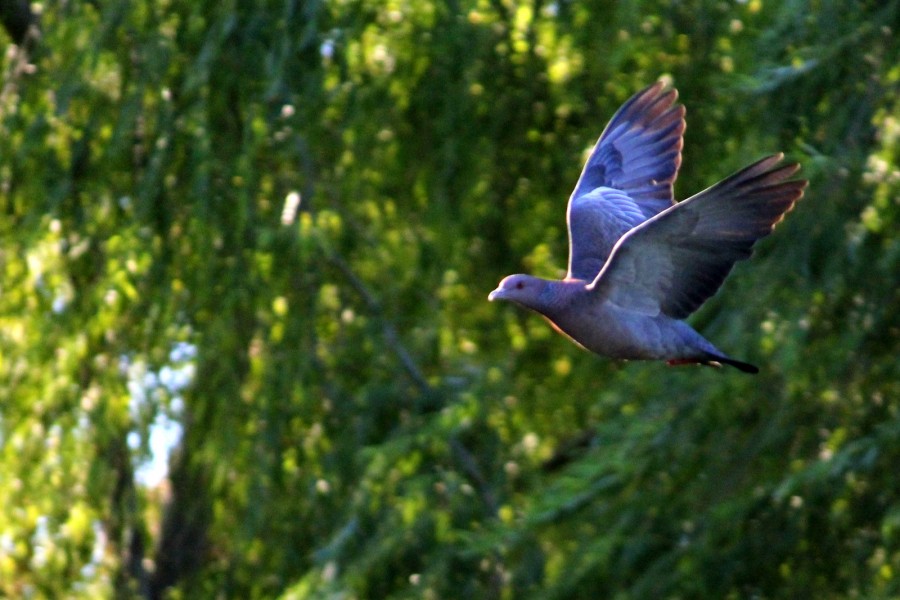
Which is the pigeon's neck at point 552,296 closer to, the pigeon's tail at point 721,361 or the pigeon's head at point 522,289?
the pigeon's head at point 522,289

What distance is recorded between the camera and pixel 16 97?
249 inches

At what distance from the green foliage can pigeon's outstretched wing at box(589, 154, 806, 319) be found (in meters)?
1.01

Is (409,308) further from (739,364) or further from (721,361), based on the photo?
(739,364)

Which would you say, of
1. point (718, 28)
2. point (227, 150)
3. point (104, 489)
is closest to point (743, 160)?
point (718, 28)

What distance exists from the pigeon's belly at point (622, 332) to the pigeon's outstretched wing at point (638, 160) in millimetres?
901

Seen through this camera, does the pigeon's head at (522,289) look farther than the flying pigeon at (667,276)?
Yes

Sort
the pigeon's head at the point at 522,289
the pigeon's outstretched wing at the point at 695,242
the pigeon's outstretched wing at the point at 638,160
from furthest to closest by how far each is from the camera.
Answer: the pigeon's outstretched wing at the point at 638,160 → the pigeon's head at the point at 522,289 → the pigeon's outstretched wing at the point at 695,242

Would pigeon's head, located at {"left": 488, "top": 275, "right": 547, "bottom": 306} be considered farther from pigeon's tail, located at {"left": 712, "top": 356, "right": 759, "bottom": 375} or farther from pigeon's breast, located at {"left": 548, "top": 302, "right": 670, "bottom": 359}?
pigeon's tail, located at {"left": 712, "top": 356, "right": 759, "bottom": 375}

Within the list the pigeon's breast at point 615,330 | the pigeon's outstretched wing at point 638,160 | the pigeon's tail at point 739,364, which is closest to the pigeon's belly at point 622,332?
the pigeon's breast at point 615,330

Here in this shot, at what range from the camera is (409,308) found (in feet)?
20.7

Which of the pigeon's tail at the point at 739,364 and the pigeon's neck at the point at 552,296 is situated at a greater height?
the pigeon's neck at the point at 552,296

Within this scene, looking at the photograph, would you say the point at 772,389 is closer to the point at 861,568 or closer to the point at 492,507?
the point at 861,568

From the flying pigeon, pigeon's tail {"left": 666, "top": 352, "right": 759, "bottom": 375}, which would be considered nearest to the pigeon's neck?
the flying pigeon

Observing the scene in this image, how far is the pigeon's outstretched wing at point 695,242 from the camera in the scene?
403cm
